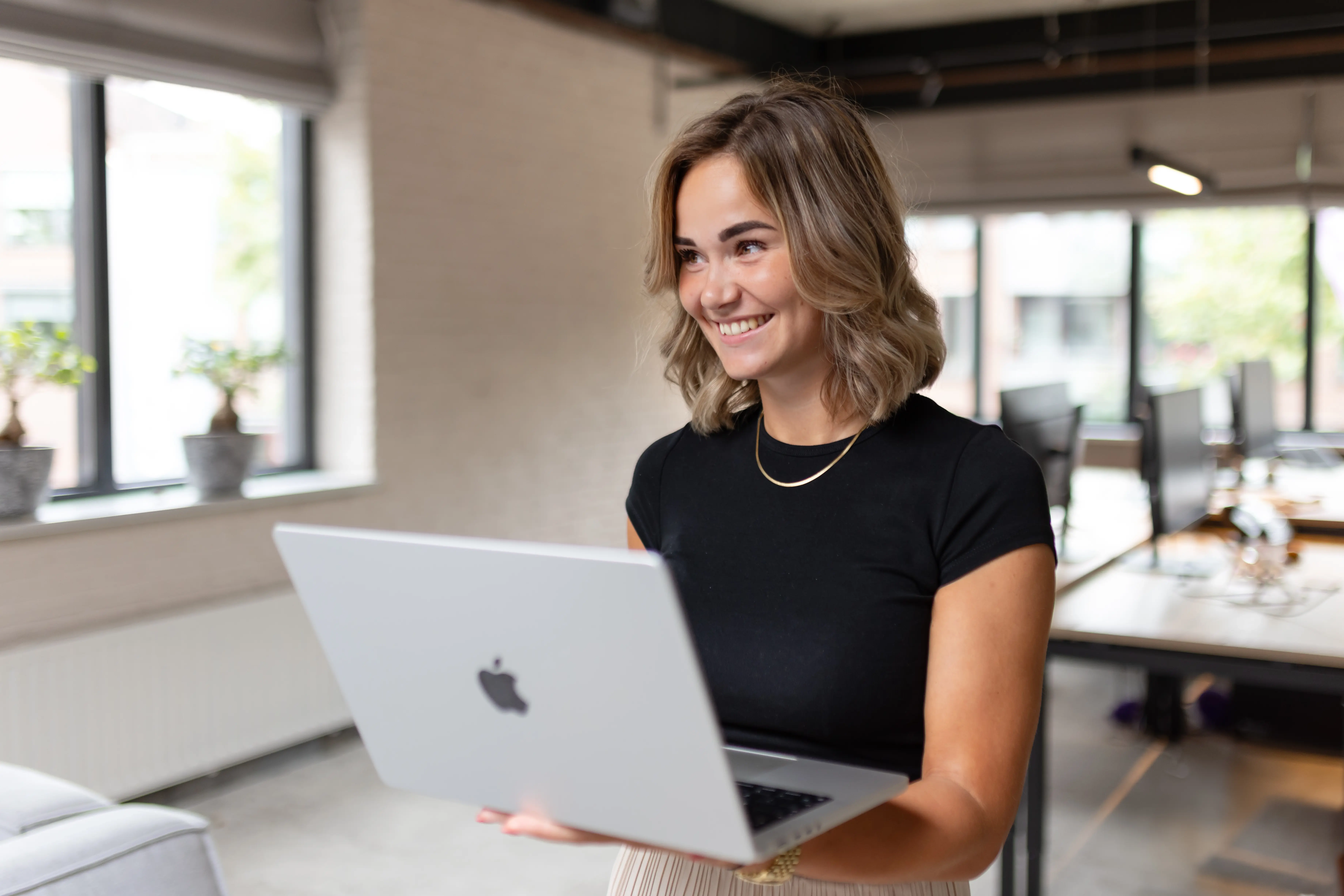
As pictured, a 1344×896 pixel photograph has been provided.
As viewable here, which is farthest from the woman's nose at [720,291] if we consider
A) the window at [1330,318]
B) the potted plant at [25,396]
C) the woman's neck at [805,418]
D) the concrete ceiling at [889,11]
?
the window at [1330,318]

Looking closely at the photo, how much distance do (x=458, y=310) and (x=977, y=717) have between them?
147 inches

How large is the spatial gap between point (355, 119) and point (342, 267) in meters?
0.51

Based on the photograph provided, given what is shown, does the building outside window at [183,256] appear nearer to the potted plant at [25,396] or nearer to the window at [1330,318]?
the potted plant at [25,396]

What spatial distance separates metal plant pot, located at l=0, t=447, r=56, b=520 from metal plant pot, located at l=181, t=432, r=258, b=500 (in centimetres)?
47

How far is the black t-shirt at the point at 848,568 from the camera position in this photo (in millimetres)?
1077

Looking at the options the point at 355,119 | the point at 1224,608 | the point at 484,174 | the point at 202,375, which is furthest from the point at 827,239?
the point at 484,174

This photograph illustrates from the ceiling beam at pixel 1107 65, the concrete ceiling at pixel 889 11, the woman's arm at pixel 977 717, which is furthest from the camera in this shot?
the concrete ceiling at pixel 889 11

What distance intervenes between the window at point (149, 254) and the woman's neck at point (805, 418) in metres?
2.86

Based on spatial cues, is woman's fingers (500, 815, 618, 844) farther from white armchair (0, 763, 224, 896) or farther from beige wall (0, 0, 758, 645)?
beige wall (0, 0, 758, 645)

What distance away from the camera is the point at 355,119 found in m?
4.09

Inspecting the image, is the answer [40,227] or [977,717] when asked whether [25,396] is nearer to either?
[40,227]

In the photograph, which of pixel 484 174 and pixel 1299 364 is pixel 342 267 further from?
pixel 1299 364

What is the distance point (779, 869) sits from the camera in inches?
34.9

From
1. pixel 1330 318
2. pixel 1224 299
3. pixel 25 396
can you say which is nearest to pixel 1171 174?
pixel 1224 299
